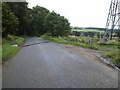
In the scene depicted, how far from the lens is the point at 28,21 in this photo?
117 ft

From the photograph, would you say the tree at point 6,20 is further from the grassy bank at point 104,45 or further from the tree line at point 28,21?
the grassy bank at point 104,45

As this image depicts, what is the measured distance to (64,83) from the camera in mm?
3529

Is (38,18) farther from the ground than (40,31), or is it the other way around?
(38,18)

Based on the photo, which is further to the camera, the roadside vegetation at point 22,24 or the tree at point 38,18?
the tree at point 38,18

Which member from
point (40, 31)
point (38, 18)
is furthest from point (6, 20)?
point (40, 31)

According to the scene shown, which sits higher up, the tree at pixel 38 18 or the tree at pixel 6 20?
the tree at pixel 38 18

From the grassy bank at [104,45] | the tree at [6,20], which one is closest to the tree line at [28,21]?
the tree at [6,20]

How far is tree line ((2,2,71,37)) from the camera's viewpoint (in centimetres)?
1385

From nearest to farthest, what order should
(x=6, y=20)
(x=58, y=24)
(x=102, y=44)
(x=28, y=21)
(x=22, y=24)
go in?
1. (x=6, y=20)
2. (x=102, y=44)
3. (x=58, y=24)
4. (x=22, y=24)
5. (x=28, y=21)

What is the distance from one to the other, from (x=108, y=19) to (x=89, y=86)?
18.0 metres

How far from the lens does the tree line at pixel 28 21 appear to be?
45.4ft

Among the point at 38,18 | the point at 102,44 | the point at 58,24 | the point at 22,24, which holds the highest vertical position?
the point at 38,18

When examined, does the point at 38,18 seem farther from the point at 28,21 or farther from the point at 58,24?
the point at 58,24

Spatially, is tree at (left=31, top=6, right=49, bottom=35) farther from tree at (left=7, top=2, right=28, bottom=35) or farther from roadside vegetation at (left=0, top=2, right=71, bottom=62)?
tree at (left=7, top=2, right=28, bottom=35)
